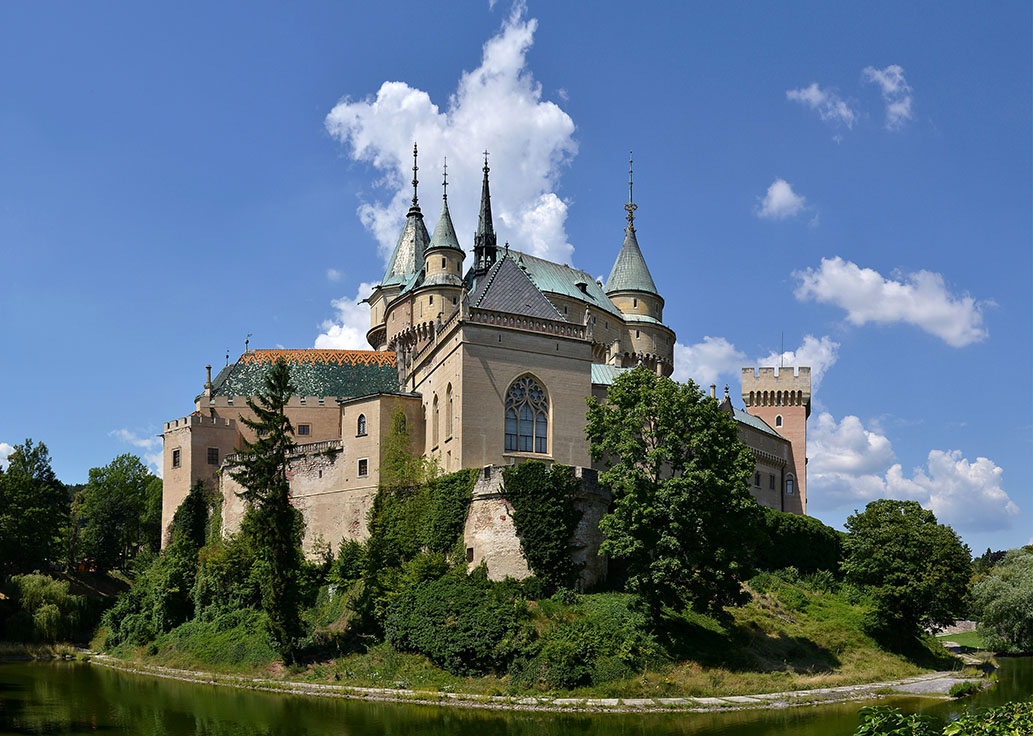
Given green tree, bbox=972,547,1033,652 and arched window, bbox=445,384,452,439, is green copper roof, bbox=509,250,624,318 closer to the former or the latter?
arched window, bbox=445,384,452,439

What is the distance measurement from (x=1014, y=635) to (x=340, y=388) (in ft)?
134

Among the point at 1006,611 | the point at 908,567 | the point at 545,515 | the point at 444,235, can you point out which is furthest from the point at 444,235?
the point at 1006,611

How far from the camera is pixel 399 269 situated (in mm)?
69875

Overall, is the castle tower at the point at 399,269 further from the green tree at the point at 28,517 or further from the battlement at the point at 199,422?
the green tree at the point at 28,517

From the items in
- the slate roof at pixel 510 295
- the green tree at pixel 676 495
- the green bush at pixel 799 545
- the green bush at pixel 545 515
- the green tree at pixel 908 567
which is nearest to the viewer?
the green tree at pixel 676 495

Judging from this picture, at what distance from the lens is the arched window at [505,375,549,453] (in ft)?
144

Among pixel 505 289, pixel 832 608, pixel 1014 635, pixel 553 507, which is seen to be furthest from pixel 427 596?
pixel 1014 635

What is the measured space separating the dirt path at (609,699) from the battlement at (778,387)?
38056 millimetres

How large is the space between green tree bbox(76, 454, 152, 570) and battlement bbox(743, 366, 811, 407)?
47.5m

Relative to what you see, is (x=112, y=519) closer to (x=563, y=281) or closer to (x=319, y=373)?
(x=319, y=373)

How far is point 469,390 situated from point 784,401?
41.5 m

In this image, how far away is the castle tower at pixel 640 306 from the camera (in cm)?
7081

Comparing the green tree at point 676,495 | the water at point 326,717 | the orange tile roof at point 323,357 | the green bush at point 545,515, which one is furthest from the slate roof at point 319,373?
the water at point 326,717

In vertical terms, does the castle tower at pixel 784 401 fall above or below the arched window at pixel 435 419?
above
